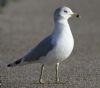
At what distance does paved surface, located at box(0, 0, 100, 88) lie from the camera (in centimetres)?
1134

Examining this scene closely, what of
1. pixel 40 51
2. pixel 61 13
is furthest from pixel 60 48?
pixel 61 13

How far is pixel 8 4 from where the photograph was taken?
32875 millimetres

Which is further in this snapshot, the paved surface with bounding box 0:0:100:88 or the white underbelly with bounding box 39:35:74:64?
the paved surface with bounding box 0:0:100:88

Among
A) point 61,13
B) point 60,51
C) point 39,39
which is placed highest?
point 39,39

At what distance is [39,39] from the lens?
1925cm

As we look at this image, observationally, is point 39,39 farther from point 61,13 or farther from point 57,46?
point 57,46

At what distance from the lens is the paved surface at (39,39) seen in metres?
11.3

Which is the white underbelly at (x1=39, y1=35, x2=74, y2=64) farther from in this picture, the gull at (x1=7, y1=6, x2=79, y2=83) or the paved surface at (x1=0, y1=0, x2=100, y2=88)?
the paved surface at (x1=0, y1=0, x2=100, y2=88)

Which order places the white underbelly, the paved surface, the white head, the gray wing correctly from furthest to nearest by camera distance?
the paved surface
the white head
the gray wing
the white underbelly

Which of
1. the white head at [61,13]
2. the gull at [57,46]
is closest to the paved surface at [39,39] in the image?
the gull at [57,46]

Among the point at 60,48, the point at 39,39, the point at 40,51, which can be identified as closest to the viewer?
the point at 60,48

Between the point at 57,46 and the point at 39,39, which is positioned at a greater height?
the point at 39,39

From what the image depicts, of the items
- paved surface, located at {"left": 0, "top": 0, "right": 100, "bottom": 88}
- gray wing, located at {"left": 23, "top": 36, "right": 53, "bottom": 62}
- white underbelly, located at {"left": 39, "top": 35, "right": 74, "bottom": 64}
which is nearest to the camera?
white underbelly, located at {"left": 39, "top": 35, "right": 74, "bottom": 64}

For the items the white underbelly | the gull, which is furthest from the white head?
the white underbelly
